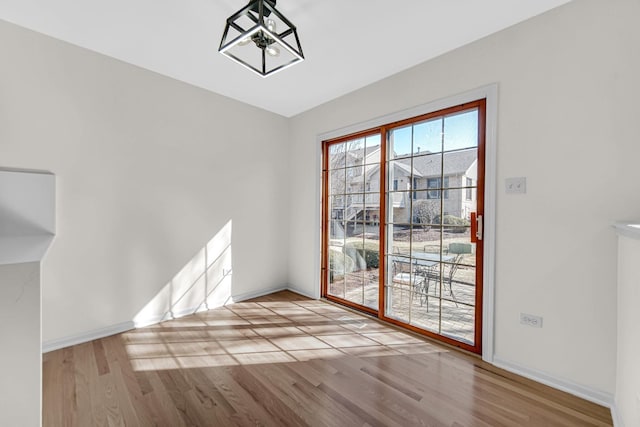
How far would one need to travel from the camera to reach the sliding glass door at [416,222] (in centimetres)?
234

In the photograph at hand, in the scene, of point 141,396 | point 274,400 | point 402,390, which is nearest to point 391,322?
point 402,390

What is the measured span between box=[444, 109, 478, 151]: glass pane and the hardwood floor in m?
1.82

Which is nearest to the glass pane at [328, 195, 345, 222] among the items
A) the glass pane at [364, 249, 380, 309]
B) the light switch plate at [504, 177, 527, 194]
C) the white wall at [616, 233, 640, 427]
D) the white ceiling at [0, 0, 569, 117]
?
the glass pane at [364, 249, 380, 309]

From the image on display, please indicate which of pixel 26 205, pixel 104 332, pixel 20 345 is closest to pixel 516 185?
pixel 20 345

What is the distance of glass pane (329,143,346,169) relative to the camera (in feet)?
11.5

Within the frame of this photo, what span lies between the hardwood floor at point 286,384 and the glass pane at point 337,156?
6.68ft

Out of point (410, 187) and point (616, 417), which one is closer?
point (616, 417)

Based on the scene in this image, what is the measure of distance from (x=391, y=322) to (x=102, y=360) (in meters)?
2.60

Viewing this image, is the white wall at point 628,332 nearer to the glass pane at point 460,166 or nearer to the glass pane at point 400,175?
the glass pane at point 460,166

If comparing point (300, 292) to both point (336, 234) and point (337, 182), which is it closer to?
point (336, 234)

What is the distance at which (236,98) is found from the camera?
3.38m

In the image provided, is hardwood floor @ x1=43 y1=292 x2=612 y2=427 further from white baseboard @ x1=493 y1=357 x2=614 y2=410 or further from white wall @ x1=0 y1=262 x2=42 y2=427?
white wall @ x1=0 y1=262 x2=42 y2=427

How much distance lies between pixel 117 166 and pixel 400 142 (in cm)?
281

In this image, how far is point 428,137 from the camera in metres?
2.61
